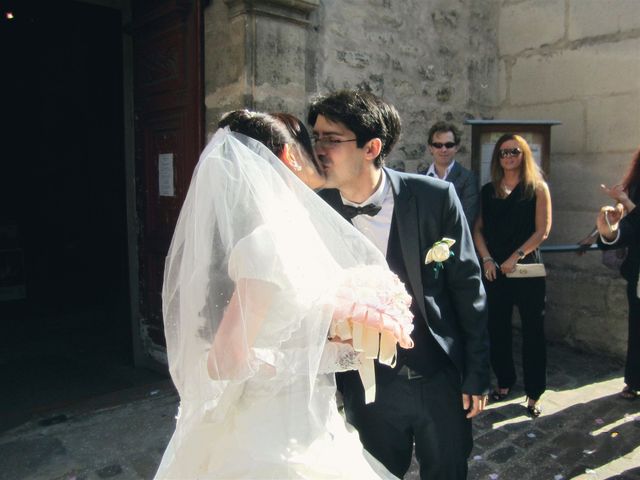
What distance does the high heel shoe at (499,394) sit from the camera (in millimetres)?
4085

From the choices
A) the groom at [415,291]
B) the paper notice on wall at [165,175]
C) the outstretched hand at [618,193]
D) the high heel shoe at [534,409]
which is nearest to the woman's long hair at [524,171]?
the outstretched hand at [618,193]

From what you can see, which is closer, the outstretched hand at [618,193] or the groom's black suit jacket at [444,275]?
the groom's black suit jacket at [444,275]

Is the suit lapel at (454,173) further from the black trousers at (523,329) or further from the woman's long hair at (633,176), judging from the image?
the woman's long hair at (633,176)

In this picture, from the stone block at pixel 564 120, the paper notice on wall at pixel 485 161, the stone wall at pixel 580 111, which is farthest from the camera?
the stone block at pixel 564 120

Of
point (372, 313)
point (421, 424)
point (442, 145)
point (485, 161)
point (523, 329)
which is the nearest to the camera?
point (372, 313)

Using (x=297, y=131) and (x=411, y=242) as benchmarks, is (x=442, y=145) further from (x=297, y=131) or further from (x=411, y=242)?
(x=297, y=131)

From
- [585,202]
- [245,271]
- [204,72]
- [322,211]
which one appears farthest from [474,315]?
[585,202]

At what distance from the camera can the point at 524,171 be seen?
→ 157 inches

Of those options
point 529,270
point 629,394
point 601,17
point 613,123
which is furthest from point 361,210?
point 601,17

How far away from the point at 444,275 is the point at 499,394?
230 centimetres

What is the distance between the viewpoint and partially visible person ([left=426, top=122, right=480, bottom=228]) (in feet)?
14.2

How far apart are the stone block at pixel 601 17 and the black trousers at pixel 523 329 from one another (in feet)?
8.16

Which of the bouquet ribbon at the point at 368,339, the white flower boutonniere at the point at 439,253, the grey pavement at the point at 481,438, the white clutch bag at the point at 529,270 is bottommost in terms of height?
the grey pavement at the point at 481,438

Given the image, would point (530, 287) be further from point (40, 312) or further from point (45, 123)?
point (45, 123)
